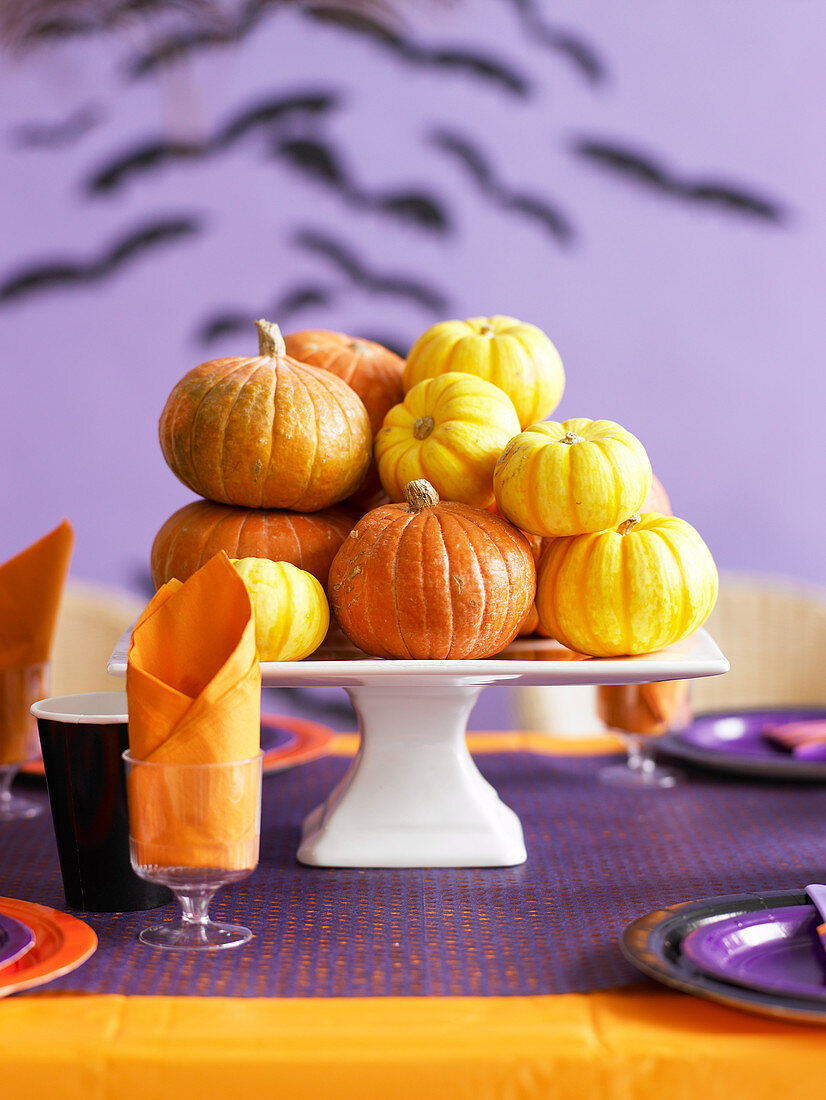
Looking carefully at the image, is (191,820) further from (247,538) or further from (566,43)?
(566,43)

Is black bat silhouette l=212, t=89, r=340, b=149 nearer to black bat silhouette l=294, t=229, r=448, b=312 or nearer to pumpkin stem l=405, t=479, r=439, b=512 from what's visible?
black bat silhouette l=294, t=229, r=448, b=312

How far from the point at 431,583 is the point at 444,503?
0.10 meters

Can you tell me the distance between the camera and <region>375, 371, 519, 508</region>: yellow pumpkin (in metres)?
1.00

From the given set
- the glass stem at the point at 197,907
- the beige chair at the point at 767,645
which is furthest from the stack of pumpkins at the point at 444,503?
the beige chair at the point at 767,645

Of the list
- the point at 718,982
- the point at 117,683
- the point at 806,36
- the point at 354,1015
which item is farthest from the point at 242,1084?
the point at 806,36

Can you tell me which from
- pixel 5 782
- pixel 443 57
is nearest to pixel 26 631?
pixel 5 782

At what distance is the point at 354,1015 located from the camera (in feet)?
2.19

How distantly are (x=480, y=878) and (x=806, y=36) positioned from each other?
2.27 metres

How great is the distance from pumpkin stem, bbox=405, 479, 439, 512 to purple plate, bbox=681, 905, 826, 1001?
1.29ft

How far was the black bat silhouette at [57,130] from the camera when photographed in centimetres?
258

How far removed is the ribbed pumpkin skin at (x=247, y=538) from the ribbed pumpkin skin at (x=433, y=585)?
2.8 inches

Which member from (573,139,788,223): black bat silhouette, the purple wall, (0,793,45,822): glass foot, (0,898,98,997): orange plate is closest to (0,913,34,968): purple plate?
(0,898,98,997): orange plate

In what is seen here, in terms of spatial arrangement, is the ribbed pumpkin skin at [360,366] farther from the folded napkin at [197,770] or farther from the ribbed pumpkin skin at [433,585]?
the folded napkin at [197,770]

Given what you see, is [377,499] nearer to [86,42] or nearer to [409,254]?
[409,254]
